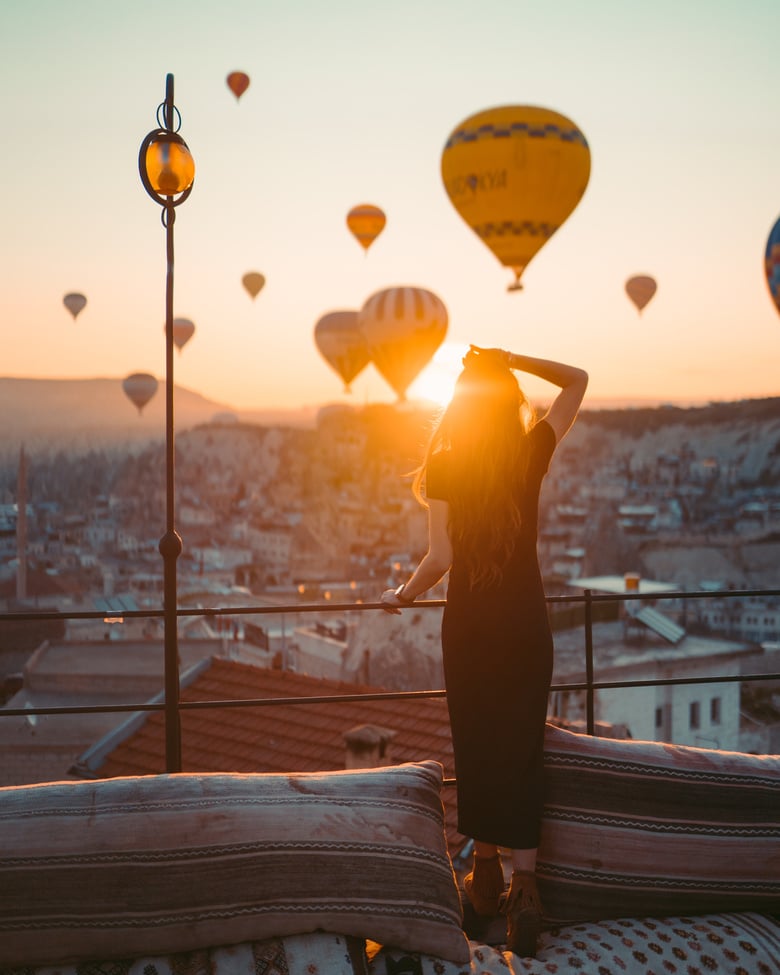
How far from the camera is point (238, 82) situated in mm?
27828

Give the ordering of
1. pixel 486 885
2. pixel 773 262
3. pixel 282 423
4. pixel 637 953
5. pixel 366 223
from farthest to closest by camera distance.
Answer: pixel 282 423 → pixel 366 223 → pixel 773 262 → pixel 486 885 → pixel 637 953

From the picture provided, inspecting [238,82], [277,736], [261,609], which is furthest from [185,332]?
[261,609]

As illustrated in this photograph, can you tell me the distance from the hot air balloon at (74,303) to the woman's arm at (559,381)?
38.6 metres

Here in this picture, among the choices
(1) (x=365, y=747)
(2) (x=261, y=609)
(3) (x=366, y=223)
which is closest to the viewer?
(2) (x=261, y=609)

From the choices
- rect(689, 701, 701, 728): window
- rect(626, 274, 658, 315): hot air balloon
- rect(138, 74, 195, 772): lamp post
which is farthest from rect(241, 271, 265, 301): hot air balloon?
rect(138, 74, 195, 772): lamp post

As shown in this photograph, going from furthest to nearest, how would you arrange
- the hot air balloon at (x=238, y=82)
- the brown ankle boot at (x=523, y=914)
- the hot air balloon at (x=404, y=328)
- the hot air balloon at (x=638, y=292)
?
the hot air balloon at (x=638, y=292)
the hot air balloon at (x=238, y=82)
the hot air balloon at (x=404, y=328)
the brown ankle boot at (x=523, y=914)

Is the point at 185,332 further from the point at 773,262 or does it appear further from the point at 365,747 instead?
the point at 365,747

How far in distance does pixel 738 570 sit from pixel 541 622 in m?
61.0

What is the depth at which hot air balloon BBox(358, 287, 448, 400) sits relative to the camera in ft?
82.9

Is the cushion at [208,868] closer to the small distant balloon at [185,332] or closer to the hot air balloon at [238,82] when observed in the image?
the hot air balloon at [238,82]

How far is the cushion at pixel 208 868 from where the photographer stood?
1.86m

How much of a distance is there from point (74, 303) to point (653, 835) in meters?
39.3

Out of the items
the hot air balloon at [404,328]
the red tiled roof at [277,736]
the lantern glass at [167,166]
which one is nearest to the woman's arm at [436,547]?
the lantern glass at [167,166]

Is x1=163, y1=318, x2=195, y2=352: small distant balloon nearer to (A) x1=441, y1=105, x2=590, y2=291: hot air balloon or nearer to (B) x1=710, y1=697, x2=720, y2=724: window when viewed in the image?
(B) x1=710, y1=697, x2=720, y2=724: window
